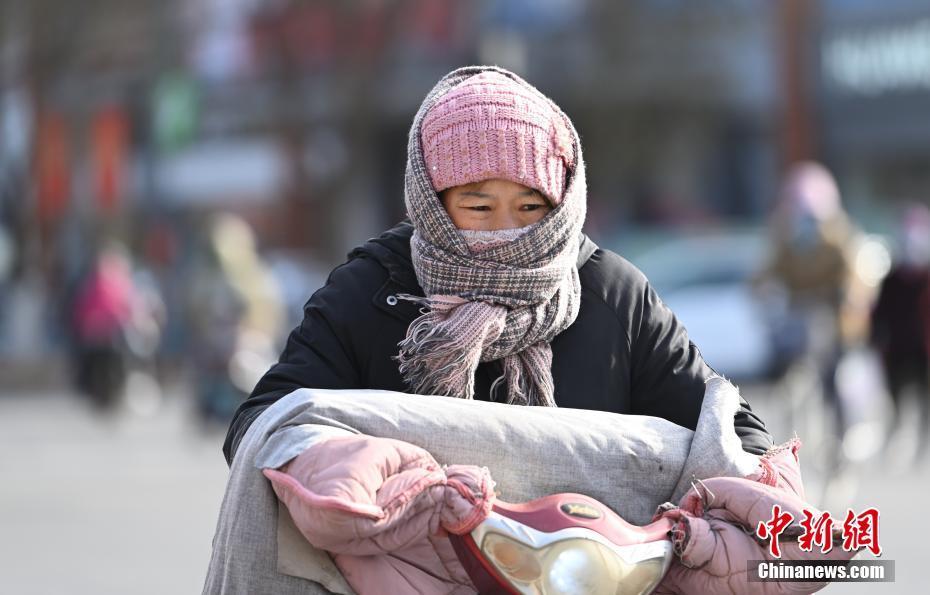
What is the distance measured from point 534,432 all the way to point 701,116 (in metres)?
30.4

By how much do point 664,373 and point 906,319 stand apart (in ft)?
32.2

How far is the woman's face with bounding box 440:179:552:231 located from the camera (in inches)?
129

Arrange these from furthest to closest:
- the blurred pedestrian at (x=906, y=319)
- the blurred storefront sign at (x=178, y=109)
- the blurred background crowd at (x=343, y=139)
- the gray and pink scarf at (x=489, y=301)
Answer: the blurred storefront sign at (x=178, y=109) → the blurred background crowd at (x=343, y=139) → the blurred pedestrian at (x=906, y=319) → the gray and pink scarf at (x=489, y=301)

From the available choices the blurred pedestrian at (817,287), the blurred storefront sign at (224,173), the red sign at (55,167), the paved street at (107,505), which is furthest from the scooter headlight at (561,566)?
the blurred storefront sign at (224,173)

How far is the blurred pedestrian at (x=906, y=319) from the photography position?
12750mm

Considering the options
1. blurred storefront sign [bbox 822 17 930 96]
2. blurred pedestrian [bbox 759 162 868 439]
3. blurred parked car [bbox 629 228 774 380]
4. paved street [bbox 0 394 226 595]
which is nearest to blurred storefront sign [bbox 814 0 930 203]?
blurred storefront sign [bbox 822 17 930 96]

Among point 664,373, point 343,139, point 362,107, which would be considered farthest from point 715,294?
point 664,373

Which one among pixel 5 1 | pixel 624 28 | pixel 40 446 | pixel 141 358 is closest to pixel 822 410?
pixel 40 446

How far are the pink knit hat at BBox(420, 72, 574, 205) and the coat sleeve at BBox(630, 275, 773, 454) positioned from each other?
0.96 ft

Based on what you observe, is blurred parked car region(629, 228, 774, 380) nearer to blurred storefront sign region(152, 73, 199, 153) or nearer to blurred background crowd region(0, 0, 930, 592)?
blurred background crowd region(0, 0, 930, 592)

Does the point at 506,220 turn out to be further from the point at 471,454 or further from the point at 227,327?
the point at 227,327

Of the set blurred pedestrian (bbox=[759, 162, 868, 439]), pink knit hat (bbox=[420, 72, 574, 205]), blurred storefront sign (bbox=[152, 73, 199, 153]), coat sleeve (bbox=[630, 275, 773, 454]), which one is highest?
blurred storefront sign (bbox=[152, 73, 199, 153])

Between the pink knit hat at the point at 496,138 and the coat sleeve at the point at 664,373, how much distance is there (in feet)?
0.96

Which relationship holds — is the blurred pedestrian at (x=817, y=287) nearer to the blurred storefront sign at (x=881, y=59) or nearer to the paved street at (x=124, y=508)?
the paved street at (x=124, y=508)
